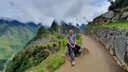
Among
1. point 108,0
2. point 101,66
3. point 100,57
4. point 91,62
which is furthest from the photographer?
point 108,0

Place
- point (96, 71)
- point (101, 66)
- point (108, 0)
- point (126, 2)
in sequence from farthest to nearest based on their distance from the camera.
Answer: point (108, 0)
point (126, 2)
point (101, 66)
point (96, 71)

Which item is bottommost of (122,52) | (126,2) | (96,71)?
(96,71)

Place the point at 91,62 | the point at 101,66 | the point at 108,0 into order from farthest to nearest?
the point at 108,0 < the point at 91,62 < the point at 101,66

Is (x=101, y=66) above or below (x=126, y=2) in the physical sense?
below

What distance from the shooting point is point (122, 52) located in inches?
1019

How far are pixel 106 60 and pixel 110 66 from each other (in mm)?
2932

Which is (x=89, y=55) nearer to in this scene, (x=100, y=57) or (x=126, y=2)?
(x=100, y=57)

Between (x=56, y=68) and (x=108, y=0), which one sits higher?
(x=108, y=0)

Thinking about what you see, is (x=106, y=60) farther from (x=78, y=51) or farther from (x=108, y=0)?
(x=108, y=0)

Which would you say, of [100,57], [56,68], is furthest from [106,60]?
[56,68]

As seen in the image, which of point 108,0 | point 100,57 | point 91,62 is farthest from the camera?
point 108,0

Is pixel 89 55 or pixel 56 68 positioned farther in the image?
pixel 89 55

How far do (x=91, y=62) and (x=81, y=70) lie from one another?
336cm

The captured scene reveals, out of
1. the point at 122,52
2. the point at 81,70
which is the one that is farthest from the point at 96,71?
the point at 122,52
